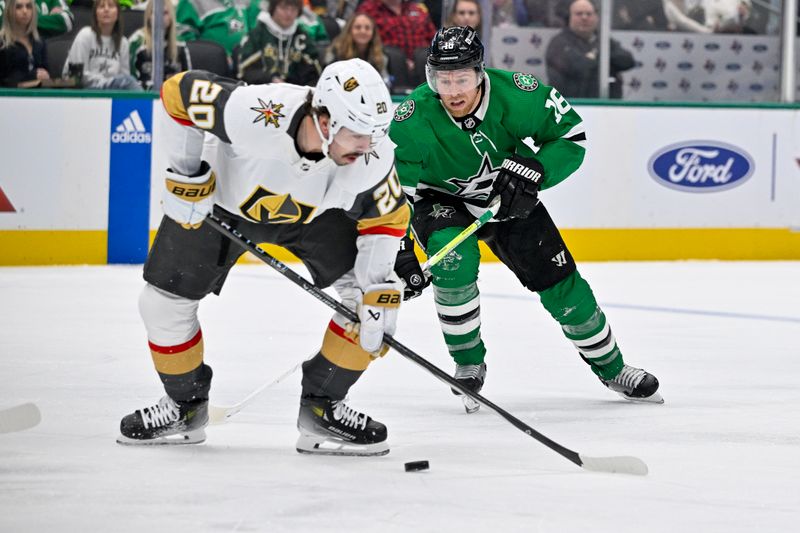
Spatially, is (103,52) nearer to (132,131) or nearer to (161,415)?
(132,131)

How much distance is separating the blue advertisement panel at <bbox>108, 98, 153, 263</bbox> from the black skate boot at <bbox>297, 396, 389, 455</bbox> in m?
4.04

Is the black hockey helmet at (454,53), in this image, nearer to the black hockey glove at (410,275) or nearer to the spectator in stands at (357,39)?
the black hockey glove at (410,275)

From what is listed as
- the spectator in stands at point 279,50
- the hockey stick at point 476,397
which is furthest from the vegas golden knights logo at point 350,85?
the spectator in stands at point 279,50

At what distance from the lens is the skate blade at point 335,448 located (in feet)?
9.90

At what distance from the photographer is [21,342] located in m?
4.53

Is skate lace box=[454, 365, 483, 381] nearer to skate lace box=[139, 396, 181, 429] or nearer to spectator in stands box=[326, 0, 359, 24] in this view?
skate lace box=[139, 396, 181, 429]

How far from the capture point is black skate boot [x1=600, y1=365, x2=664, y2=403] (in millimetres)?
3762

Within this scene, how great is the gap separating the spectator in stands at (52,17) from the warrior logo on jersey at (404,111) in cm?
351

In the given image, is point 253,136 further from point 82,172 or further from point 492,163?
point 82,172

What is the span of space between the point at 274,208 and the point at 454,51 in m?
0.89

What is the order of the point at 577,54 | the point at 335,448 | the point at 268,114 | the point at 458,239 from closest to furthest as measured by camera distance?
the point at 268,114 < the point at 335,448 < the point at 458,239 < the point at 577,54

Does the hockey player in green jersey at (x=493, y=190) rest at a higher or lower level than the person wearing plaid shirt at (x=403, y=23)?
lower

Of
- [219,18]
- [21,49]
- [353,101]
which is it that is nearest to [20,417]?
[353,101]

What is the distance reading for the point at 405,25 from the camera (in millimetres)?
7336
